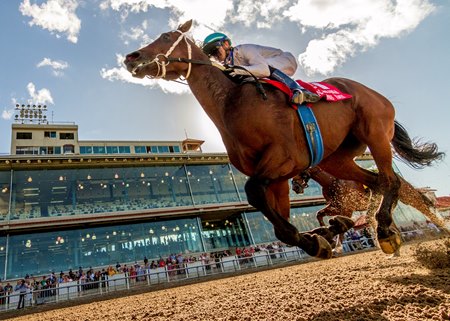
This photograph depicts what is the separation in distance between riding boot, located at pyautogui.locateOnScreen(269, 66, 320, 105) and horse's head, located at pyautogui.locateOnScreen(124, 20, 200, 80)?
1085 millimetres

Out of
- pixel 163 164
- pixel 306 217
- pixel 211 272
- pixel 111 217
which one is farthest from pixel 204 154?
pixel 211 272

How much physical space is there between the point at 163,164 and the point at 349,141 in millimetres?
25789

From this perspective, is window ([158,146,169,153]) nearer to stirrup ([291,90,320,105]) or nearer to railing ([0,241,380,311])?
railing ([0,241,380,311])

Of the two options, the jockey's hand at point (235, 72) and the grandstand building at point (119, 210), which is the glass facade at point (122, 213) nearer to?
the grandstand building at point (119, 210)

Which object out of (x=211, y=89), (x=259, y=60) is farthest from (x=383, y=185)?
Answer: (x=211, y=89)

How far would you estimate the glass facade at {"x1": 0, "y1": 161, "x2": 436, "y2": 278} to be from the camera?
21.8m

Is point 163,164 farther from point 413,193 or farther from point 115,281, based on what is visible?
point 413,193

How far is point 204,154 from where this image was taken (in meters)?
30.6

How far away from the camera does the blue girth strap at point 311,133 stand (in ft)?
11.3

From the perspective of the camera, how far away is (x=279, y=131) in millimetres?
3244

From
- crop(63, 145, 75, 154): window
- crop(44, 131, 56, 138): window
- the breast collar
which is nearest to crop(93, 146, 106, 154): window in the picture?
crop(63, 145, 75, 154): window

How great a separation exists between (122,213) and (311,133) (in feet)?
77.6

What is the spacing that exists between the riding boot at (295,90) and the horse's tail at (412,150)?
2508mm

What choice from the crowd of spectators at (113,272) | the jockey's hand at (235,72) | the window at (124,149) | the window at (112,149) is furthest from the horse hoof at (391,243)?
the window at (112,149)
